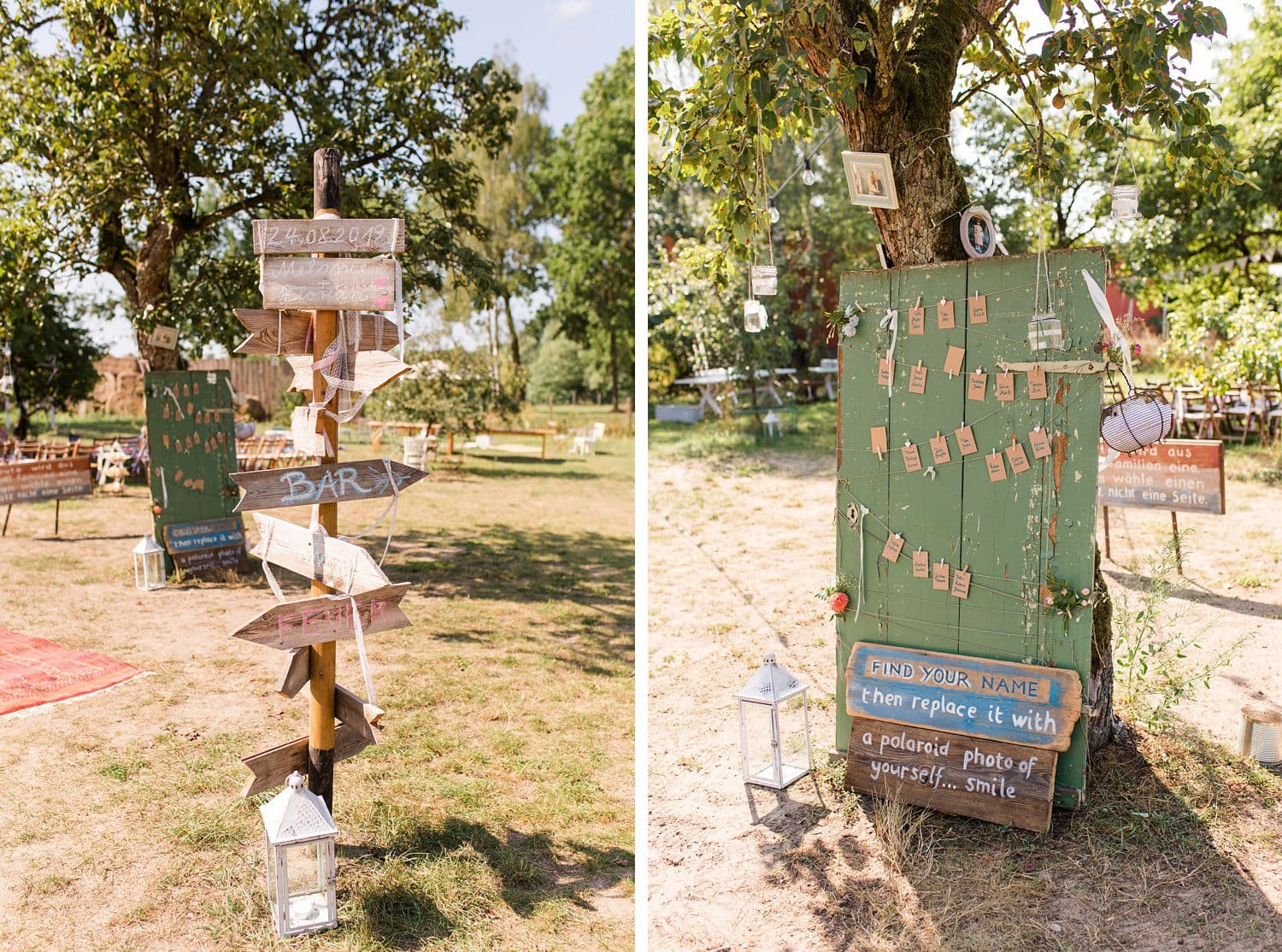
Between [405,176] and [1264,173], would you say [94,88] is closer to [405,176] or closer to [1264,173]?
[405,176]

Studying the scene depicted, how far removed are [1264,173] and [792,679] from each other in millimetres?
12515

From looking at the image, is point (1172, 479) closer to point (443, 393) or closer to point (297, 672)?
point (297, 672)

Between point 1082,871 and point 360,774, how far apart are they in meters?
3.18

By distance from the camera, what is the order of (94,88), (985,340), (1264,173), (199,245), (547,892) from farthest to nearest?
1. (1264,173)
2. (199,245)
3. (94,88)
4. (985,340)
5. (547,892)

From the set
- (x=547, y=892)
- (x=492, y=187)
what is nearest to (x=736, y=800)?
(x=547, y=892)

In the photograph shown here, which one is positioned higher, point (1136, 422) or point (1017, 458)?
point (1136, 422)

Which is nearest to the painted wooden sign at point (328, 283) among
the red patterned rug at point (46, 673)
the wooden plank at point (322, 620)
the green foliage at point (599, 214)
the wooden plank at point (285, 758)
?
the wooden plank at point (322, 620)

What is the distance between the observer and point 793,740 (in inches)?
187

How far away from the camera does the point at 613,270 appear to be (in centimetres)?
2942

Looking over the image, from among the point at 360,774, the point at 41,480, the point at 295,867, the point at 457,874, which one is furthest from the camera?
the point at 41,480

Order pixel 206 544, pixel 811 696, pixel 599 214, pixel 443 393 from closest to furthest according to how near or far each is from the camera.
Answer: pixel 811 696, pixel 206 544, pixel 443 393, pixel 599 214

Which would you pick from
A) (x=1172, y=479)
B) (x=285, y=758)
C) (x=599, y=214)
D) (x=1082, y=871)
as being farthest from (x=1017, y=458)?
(x=599, y=214)

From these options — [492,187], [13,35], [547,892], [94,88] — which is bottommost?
[547,892]

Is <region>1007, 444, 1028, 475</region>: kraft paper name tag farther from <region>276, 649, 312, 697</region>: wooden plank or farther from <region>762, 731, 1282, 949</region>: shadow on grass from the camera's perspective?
<region>276, 649, 312, 697</region>: wooden plank
